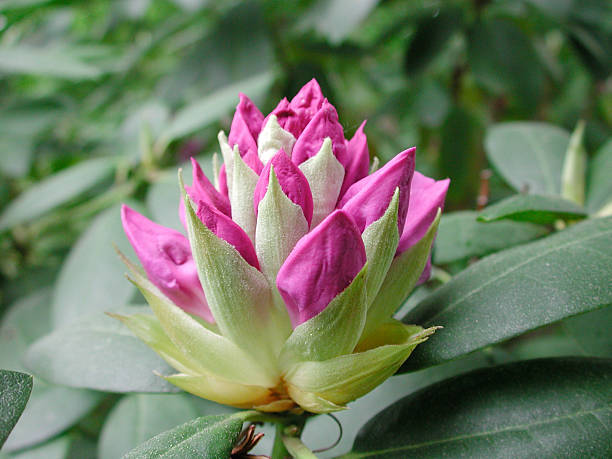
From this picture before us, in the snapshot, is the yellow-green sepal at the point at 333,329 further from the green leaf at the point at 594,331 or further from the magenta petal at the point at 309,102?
the green leaf at the point at 594,331

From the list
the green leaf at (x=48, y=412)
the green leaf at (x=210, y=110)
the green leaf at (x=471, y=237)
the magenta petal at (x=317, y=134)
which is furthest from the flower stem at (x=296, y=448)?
the green leaf at (x=210, y=110)

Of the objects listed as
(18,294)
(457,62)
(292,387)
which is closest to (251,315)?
(292,387)

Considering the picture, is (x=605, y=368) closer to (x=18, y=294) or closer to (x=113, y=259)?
(x=113, y=259)

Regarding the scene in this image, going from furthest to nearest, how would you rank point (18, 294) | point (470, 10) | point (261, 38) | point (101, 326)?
point (470, 10), point (261, 38), point (18, 294), point (101, 326)

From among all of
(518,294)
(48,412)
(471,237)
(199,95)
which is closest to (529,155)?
(471,237)

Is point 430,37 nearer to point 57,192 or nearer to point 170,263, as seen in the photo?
point 57,192
